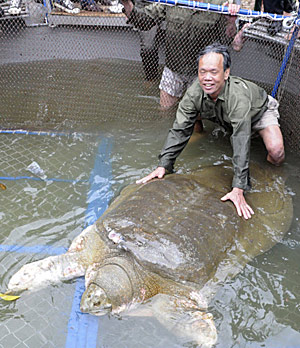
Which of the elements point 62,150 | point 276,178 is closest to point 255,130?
point 276,178

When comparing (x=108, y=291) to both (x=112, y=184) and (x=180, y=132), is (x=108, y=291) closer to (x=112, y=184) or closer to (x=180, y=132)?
(x=112, y=184)

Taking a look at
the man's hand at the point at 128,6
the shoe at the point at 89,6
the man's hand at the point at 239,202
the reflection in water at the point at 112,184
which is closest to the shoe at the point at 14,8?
the reflection in water at the point at 112,184

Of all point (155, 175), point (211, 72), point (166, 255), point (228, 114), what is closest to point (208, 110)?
point (228, 114)

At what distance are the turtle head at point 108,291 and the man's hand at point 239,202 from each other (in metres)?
0.96

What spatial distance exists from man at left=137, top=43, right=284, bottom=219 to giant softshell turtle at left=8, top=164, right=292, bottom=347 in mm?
223

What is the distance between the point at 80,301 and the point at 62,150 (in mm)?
1932

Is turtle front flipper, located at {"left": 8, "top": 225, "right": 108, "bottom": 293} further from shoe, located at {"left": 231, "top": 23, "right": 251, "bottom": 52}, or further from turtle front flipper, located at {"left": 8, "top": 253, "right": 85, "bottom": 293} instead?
shoe, located at {"left": 231, "top": 23, "right": 251, "bottom": 52}

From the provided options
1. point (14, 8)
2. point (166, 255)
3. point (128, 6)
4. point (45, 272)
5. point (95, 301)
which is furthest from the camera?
point (14, 8)

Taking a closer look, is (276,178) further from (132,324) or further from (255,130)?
(132,324)

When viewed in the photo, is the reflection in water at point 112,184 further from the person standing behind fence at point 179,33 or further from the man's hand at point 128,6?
the man's hand at point 128,6

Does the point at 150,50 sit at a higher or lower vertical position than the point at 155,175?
higher

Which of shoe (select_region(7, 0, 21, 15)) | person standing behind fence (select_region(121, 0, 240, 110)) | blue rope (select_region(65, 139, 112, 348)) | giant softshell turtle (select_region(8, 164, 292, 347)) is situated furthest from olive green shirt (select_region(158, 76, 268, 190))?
shoe (select_region(7, 0, 21, 15))

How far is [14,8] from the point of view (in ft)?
14.1

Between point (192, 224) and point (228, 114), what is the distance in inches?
43.0
